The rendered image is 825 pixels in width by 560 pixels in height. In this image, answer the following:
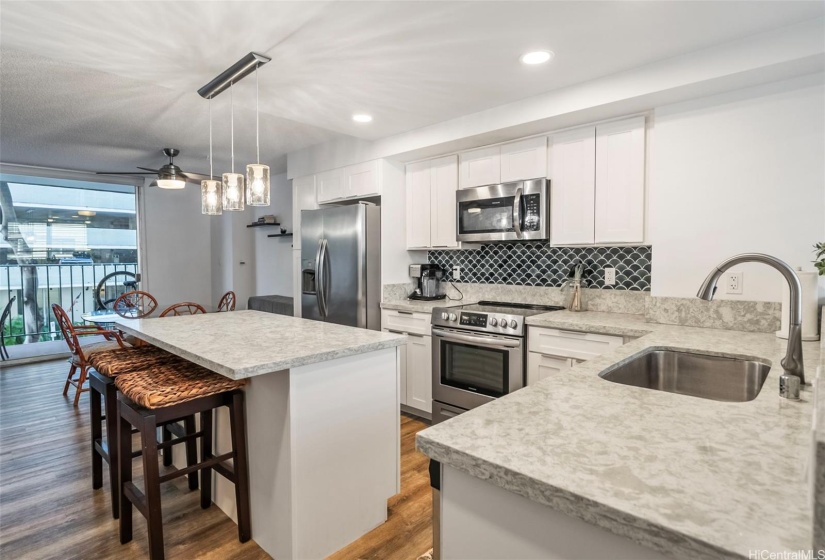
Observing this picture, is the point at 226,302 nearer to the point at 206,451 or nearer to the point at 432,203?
the point at 432,203

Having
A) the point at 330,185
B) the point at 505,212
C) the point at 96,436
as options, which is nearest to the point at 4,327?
the point at 96,436

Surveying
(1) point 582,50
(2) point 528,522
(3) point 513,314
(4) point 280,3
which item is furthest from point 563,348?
(4) point 280,3

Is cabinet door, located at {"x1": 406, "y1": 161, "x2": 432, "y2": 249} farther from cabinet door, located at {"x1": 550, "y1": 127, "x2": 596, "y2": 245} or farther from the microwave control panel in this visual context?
cabinet door, located at {"x1": 550, "y1": 127, "x2": 596, "y2": 245}

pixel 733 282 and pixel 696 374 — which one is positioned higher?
pixel 733 282

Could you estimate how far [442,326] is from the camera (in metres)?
3.18

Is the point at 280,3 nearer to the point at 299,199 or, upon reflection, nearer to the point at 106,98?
the point at 106,98

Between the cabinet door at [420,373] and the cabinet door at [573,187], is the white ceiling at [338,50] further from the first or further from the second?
the cabinet door at [420,373]

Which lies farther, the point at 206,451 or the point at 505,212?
the point at 505,212

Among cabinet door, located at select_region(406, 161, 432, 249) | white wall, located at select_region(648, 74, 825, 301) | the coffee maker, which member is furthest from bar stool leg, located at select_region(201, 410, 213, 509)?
white wall, located at select_region(648, 74, 825, 301)

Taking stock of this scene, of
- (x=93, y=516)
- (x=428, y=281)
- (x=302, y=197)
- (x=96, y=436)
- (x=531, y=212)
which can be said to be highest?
(x=302, y=197)

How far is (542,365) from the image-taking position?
2.73 meters

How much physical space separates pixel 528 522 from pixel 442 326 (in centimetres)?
242

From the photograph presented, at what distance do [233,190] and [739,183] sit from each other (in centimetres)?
273

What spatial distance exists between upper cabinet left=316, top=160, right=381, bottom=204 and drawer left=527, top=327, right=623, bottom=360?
6.31 ft
